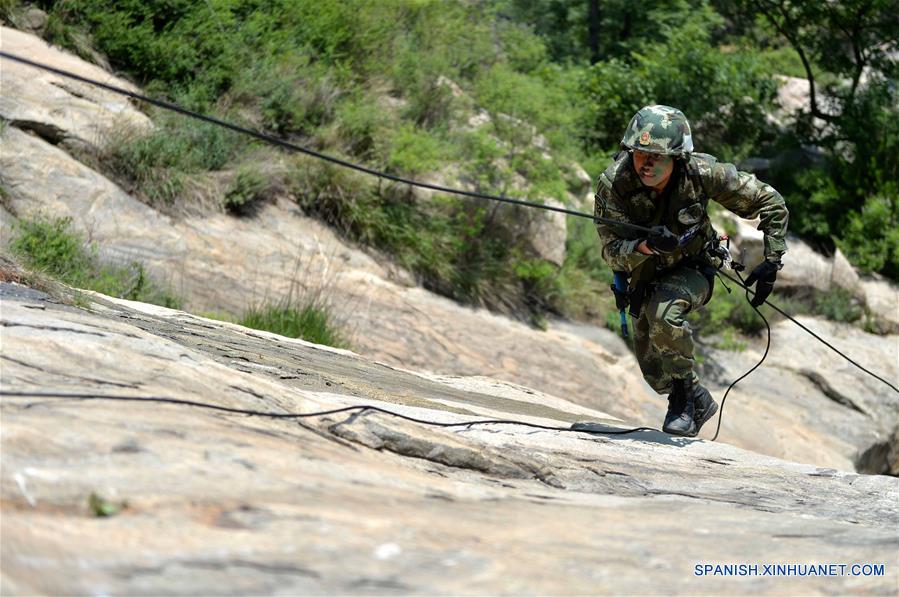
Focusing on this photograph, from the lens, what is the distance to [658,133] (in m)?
5.53

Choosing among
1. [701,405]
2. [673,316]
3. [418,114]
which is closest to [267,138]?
[673,316]

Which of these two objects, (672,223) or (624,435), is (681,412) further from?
(672,223)

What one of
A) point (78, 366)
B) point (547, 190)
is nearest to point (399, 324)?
point (547, 190)

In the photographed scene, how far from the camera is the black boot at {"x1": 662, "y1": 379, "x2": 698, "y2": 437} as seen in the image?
6184 mm

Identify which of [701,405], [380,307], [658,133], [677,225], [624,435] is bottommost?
[380,307]

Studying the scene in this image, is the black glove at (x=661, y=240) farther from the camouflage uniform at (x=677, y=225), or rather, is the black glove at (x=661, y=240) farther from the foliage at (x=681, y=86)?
the foliage at (x=681, y=86)

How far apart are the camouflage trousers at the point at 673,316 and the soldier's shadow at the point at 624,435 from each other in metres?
0.34

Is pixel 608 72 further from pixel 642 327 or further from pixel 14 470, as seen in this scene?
pixel 14 470

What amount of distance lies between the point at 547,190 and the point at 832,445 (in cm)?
430

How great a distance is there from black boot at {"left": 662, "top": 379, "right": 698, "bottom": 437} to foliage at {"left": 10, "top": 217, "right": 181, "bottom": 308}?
13.7 feet

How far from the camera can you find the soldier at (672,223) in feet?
18.5

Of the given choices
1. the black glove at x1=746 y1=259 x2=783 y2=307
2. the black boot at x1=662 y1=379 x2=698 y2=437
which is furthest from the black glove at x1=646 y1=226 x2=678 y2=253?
the black boot at x1=662 y1=379 x2=698 y2=437

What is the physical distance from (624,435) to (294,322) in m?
3.45

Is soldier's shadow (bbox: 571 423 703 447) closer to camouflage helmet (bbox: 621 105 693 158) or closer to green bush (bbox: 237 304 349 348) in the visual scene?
camouflage helmet (bbox: 621 105 693 158)
